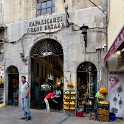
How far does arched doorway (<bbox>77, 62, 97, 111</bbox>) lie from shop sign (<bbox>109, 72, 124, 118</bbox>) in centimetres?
103

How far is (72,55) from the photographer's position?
13430 mm

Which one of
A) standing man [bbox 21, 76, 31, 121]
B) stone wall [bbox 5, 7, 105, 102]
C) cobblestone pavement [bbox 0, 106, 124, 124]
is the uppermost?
stone wall [bbox 5, 7, 105, 102]

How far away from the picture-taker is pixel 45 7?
48.9ft

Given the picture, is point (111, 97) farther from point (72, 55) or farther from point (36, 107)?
point (36, 107)

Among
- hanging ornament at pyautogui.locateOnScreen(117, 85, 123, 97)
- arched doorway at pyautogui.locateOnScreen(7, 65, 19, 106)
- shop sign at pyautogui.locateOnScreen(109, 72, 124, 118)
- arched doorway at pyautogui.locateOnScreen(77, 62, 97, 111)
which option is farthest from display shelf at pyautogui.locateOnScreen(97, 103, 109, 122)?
arched doorway at pyautogui.locateOnScreen(7, 65, 19, 106)

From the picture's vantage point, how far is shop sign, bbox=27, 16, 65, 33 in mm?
13933

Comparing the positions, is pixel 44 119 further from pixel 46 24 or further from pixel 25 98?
pixel 46 24

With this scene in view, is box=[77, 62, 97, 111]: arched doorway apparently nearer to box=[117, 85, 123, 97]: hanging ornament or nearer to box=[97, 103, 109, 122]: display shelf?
box=[117, 85, 123, 97]: hanging ornament

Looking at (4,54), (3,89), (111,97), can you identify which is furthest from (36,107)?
(111,97)

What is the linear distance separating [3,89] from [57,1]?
617 centimetres

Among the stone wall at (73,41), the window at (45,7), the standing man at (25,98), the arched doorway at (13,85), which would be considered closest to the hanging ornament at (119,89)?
the stone wall at (73,41)

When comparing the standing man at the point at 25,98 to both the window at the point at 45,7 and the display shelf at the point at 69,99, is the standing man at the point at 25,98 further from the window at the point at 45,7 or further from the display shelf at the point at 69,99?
the window at the point at 45,7

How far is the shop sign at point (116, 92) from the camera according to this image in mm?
12242

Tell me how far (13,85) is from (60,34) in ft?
15.3
